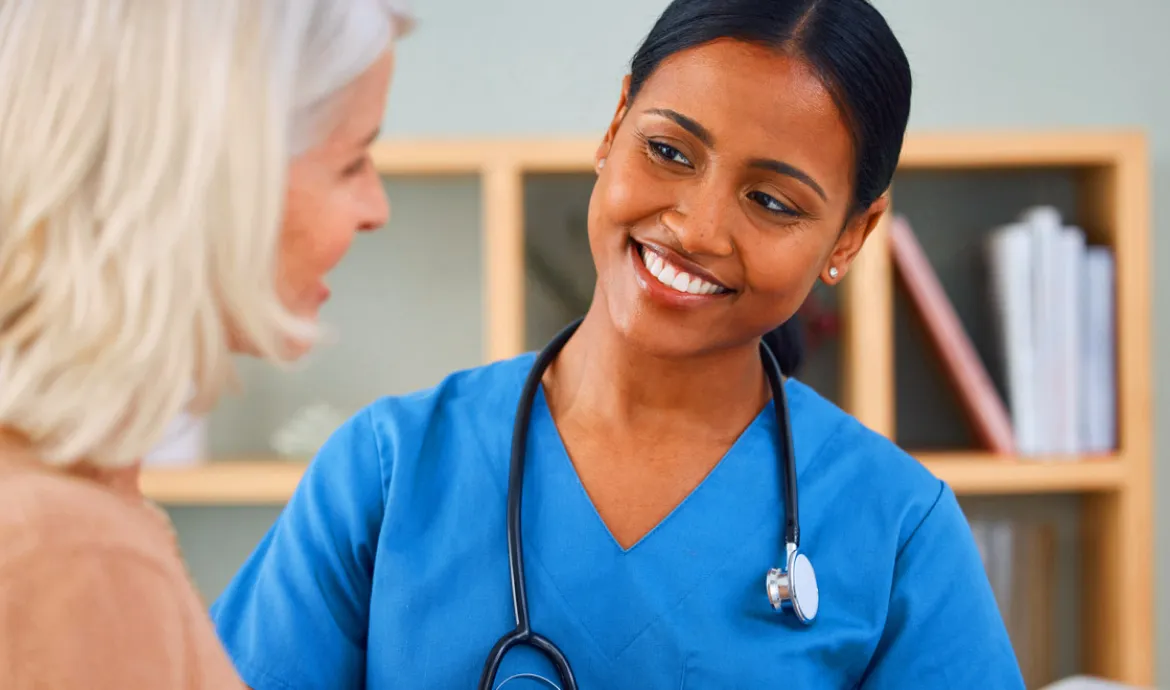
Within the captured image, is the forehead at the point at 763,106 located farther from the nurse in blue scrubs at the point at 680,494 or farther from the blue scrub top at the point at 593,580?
the blue scrub top at the point at 593,580

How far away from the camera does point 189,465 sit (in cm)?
192

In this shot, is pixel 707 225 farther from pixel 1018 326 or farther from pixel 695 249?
pixel 1018 326

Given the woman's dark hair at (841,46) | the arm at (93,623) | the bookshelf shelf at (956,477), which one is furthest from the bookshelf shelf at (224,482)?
the arm at (93,623)

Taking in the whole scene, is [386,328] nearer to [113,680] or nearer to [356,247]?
[356,247]

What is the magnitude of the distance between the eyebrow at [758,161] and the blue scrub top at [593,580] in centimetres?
26

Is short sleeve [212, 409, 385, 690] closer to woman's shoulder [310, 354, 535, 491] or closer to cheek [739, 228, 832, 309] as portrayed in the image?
woman's shoulder [310, 354, 535, 491]

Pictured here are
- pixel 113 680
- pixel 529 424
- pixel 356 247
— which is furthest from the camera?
pixel 356 247

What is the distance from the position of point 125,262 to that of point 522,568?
484 millimetres

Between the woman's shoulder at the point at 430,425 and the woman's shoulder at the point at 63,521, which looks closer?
the woman's shoulder at the point at 63,521

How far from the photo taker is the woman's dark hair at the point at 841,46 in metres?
0.90

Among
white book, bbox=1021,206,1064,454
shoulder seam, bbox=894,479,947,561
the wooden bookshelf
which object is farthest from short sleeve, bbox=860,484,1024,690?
white book, bbox=1021,206,1064,454

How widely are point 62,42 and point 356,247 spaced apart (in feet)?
5.45

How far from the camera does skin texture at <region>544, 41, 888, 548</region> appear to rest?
2.95ft

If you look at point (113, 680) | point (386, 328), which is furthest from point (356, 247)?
point (113, 680)
